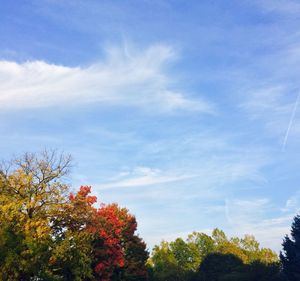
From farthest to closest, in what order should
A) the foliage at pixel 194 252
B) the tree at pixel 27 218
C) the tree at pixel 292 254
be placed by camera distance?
the foliage at pixel 194 252 → the tree at pixel 292 254 → the tree at pixel 27 218

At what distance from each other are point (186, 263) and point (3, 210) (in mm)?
70143

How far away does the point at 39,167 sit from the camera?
33.7m

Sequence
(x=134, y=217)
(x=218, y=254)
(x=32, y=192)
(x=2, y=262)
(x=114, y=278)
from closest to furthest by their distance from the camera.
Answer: (x=2, y=262) → (x=32, y=192) → (x=114, y=278) → (x=134, y=217) → (x=218, y=254)

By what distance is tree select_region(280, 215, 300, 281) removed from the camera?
167 feet

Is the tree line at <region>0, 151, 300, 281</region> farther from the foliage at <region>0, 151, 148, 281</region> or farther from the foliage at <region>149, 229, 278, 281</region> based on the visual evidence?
the foliage at <region>149, 229, 278, 281</region>

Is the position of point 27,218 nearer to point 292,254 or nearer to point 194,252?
point 292,254

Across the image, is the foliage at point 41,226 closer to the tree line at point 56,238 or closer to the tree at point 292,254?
the tree line at point 56,238

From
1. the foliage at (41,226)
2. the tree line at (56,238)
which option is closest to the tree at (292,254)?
the tree line at (56,238)

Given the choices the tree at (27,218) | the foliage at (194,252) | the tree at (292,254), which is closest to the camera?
the tree at (27,218)

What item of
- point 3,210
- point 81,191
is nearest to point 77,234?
point 3,210

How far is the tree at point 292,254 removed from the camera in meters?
50.9

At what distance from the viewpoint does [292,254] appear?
53.5 m

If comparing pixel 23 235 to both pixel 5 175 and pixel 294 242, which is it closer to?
pixel 5 175

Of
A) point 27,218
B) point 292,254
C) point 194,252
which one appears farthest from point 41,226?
point 194,252
